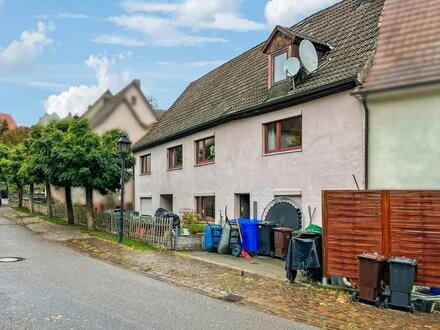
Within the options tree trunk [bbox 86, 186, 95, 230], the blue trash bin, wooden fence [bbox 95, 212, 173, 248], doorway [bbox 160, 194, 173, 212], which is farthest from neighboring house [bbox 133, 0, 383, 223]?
tree trunk [bbox 86, 186, 95, 230]

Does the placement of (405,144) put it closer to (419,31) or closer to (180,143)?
(419,31)

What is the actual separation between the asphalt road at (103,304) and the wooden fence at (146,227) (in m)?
3.78

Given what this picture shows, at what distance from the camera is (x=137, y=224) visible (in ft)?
57.1

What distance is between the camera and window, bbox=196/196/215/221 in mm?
18641

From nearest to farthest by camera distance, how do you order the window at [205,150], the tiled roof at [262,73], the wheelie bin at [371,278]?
the wheelie bin at [371,278] → the tiled roof at [262,73] → the window at [205,150]

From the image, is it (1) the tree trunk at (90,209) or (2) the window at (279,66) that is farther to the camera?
(1) the tree trunk at (90,209)

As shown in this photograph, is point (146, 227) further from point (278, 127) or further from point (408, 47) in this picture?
point (408, 47)

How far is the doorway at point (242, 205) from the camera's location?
1672cm

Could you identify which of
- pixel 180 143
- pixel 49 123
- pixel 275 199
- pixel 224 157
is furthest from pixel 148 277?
pixel 49 123

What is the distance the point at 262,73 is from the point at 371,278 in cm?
1114

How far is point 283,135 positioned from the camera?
577 inches

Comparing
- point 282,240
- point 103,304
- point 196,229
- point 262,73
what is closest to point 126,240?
point 196,229

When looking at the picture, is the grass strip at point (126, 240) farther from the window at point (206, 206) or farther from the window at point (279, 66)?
the window at point (279, 66)

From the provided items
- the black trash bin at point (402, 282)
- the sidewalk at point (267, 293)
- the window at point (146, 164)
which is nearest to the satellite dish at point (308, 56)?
the sidewalk at point (267, 293)
